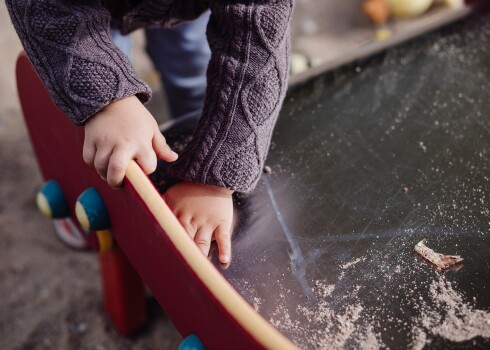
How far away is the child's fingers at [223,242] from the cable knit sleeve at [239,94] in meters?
0.06

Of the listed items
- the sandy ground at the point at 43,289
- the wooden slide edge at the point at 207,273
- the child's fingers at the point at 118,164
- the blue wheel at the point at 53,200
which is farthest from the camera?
the sandy ground at the point at 43,289

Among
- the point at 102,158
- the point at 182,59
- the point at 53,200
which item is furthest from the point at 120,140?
the point at 182,59

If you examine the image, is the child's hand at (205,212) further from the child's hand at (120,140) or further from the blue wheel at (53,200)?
the blue wheel at (53,200)

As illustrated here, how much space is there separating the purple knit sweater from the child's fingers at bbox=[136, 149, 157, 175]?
0.07m

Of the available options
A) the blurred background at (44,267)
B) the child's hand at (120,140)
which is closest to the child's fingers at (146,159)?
the child's hand at (120,140)

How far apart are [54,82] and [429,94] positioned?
0.69 m

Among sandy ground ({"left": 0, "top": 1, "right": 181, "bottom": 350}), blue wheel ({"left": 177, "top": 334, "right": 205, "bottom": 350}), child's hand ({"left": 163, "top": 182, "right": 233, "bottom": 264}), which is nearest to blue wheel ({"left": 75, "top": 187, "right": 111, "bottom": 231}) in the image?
child's hand ({"left": 163, "top": 182, "right": 233, "bottom": 264})

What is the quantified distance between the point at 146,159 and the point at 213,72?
172 mm

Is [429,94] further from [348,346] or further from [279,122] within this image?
[348,346]

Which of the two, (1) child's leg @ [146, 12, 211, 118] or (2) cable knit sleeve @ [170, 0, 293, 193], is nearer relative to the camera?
(2) cable knit sleeve @ [170, 0, 293, 193]

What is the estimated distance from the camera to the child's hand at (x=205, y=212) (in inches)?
28.1

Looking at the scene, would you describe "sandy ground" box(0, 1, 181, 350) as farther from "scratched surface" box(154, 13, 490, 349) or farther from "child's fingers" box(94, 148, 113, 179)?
"child's fingers" box(94, 148, 113, 179)

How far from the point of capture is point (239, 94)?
713mm

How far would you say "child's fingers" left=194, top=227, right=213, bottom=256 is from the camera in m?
0.70
